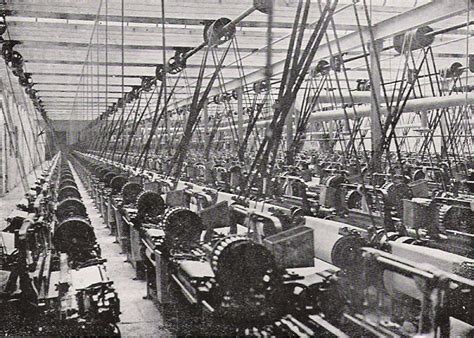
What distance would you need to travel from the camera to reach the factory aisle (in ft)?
17.4

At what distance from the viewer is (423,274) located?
322cm

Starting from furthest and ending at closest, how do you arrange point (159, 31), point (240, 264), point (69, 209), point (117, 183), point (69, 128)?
point (69, 128) < point (159, 31) < point (117, 183) < point (69, 209) < point (240, 264)

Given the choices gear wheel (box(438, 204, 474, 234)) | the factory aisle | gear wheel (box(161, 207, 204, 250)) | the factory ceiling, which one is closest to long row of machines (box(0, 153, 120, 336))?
the factory aisle

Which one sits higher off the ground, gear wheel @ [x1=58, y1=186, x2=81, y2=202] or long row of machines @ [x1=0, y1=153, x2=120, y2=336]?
gear wheel @ [x1=58, y1=186, x2=81, y2=202]

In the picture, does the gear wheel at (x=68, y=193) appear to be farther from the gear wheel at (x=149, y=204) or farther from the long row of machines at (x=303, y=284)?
the long row of machines at (x=303, y=284)

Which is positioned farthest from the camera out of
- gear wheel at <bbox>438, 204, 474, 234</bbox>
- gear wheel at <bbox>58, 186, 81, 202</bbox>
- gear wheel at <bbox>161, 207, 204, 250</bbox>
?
gear wheel at <bbox>58, 186, 81, 202</bbox>

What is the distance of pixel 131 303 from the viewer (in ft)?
20.4

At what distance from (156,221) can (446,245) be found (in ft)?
10.9

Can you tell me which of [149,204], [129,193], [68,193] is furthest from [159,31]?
[149,204]

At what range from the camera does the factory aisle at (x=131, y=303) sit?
5.31 meters

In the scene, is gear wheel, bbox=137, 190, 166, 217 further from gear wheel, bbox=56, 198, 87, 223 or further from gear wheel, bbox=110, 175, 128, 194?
gear wheel, bbox=110, 175, 128, 194

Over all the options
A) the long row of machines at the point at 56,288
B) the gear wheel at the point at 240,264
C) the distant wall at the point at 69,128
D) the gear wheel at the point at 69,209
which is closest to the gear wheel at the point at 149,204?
the gear wheel at the point at 69,209

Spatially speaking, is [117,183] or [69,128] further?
[69,128]

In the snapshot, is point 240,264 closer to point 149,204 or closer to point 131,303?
point 131,303
